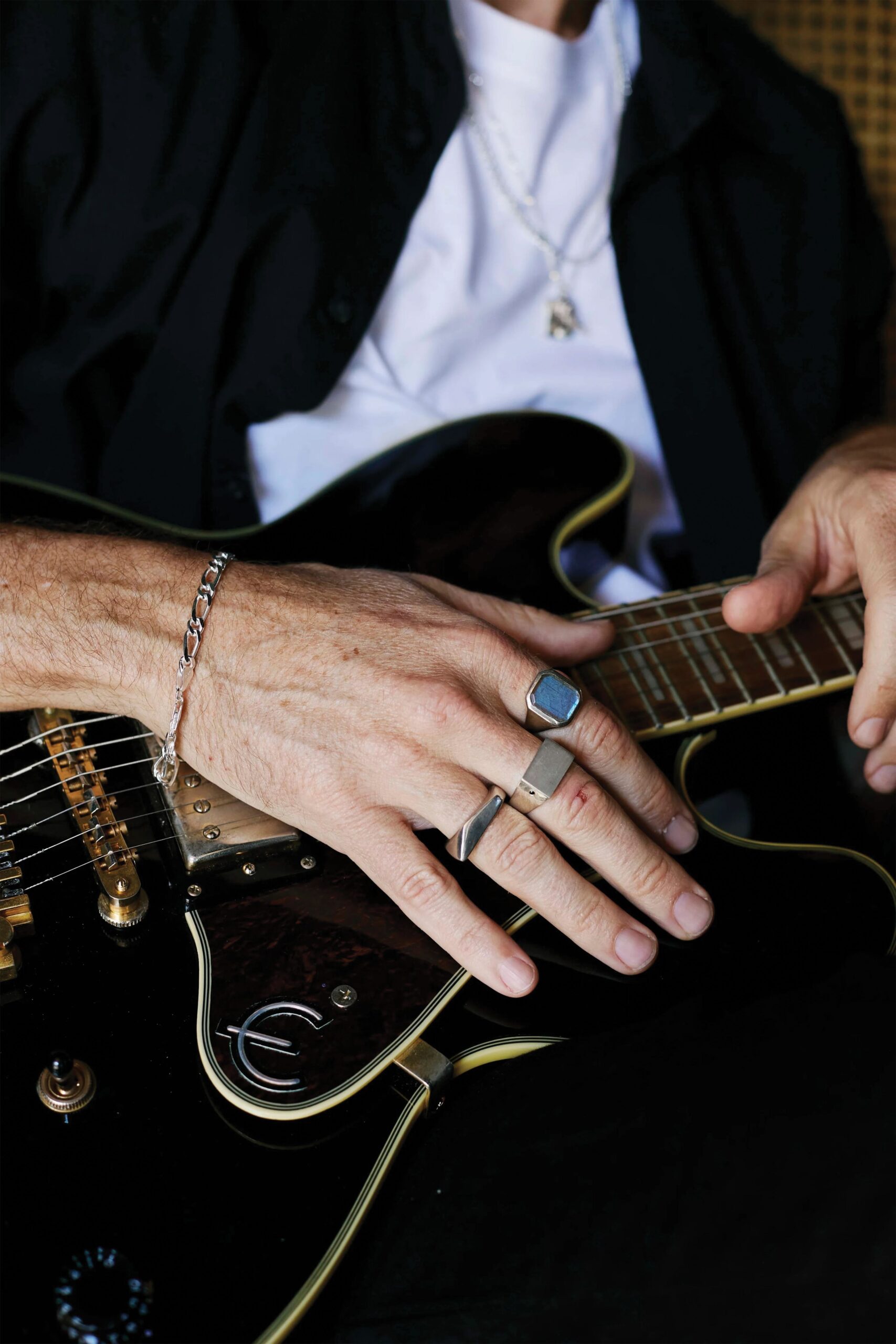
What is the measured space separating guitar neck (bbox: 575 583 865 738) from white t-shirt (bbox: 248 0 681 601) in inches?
10.1

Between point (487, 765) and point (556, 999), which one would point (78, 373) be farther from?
point (556, 999)

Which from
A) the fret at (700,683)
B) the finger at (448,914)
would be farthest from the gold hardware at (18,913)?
the fret at (700,683)

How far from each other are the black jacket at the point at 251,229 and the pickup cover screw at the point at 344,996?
0.67 metres

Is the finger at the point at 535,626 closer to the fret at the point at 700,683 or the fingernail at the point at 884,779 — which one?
the fret at the point at 700,683

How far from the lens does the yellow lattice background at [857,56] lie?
161cm

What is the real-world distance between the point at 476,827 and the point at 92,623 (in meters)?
0.34

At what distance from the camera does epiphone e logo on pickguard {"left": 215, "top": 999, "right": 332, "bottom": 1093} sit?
599 mm

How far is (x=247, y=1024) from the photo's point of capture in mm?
621

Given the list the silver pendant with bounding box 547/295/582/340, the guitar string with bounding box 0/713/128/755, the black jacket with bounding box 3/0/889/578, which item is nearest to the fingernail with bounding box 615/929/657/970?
the guitar string with bounding box 0/713/128/755

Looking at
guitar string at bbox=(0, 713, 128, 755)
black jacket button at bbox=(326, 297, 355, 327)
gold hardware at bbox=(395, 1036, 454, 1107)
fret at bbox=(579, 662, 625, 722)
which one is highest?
black jacket button at bbox=(326, 297, 355, 327)

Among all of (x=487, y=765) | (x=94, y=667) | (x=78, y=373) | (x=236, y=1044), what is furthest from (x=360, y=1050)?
(x=78, y=373)

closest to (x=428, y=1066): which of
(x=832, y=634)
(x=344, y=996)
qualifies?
(x=344, y=996)

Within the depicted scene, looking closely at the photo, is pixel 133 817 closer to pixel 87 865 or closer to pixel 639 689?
pixel 87 865

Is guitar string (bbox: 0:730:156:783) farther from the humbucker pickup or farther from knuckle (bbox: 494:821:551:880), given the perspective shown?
knuckle (bbox: 494:821:551:880)
